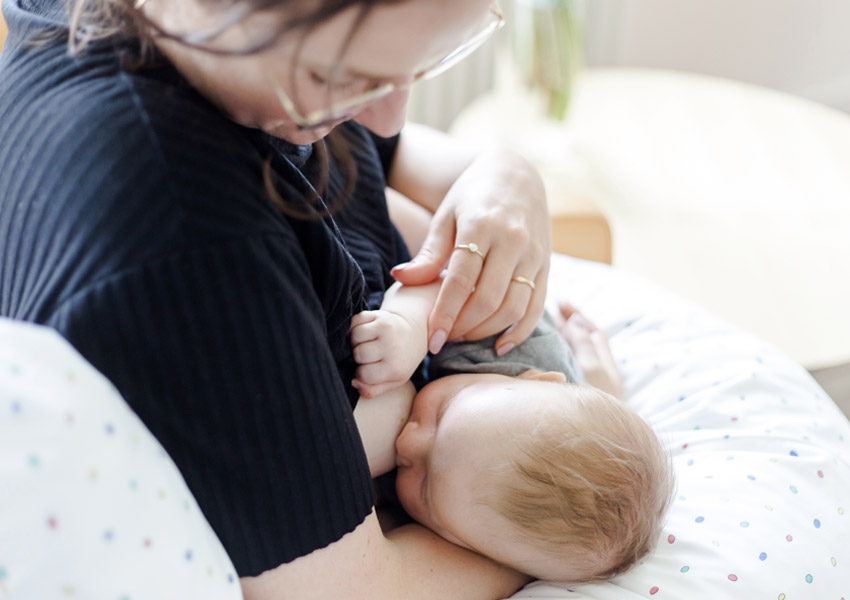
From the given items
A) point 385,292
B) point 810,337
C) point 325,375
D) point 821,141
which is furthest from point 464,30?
point 821,141

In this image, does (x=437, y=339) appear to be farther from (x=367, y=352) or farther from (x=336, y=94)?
(x=336, y=94)

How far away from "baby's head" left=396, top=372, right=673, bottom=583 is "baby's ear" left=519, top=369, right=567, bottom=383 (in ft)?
0.16

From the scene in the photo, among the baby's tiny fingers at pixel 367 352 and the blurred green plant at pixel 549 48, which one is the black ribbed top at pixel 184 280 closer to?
the baby's tiny fingers at pixel 367 352

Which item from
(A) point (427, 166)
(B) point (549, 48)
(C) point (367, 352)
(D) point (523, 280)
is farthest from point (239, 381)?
(B) point (549, 48)

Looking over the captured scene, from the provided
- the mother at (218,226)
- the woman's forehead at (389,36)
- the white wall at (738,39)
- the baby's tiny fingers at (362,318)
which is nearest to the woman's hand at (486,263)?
the baby's tiny fingers at (362,318)

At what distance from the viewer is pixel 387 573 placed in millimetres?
691

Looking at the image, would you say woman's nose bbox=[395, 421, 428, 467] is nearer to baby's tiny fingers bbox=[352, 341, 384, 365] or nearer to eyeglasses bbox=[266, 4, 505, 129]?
baby's tiny fingers bbox=[352, 341, 384, 365]

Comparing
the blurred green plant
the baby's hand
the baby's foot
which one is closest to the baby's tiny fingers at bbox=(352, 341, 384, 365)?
the baby's hand

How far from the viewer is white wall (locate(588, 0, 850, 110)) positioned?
97.4 inches

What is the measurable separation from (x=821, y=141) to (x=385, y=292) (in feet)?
4.00

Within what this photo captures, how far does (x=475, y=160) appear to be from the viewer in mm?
1050

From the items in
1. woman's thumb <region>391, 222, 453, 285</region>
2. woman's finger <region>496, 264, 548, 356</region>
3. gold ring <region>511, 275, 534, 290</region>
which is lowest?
woman's finger <region>496, 264, 548, 356</region>

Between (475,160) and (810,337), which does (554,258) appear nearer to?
(475,160)

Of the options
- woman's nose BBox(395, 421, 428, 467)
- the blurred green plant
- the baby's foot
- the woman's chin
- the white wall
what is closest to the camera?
the woman's chin
